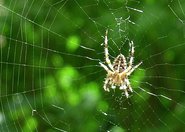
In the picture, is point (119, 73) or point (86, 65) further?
point (119, 73)

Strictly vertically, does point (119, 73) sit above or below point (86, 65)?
below

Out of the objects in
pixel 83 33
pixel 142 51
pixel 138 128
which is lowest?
pixel 138 128

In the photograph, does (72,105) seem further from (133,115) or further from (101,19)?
(101,19)

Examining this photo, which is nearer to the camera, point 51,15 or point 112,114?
point 112,114

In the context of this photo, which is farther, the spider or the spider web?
the spider

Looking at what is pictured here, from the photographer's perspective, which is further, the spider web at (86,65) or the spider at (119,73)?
the spider at (119,73)

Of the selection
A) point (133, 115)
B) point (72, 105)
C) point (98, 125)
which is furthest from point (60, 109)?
point (133, 115)

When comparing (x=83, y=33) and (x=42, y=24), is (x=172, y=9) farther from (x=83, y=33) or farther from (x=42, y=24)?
(x=42, y=24)

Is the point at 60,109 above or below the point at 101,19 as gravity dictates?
below
